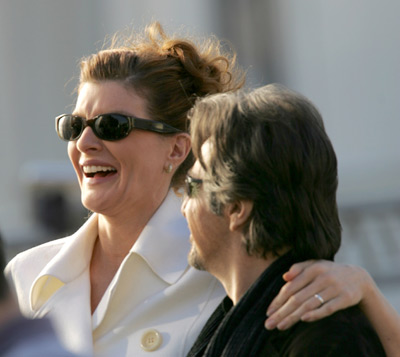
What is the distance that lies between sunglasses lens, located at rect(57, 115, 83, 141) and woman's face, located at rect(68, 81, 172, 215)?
25 mm

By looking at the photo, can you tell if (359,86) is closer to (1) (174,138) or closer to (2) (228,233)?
(1) (174,138)

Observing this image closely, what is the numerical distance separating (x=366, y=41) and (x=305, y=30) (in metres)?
0.95

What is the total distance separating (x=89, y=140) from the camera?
3264 millimetres

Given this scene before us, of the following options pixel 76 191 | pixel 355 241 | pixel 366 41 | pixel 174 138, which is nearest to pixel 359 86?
pixel 366 41

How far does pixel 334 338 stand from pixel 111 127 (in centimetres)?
128

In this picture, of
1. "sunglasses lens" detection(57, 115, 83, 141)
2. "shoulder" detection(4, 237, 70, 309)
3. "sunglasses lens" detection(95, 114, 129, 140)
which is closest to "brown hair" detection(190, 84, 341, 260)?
"sunglasses lens" detection(95, 114, 129, 140)

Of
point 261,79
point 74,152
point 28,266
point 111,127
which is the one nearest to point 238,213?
point 111,127

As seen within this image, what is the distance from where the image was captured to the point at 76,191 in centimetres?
955

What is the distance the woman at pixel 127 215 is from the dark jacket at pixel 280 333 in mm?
530

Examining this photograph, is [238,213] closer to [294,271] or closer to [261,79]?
[294,271]

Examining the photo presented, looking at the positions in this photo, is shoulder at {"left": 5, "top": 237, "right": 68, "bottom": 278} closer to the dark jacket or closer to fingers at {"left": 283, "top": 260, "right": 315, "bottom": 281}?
the dark jacket

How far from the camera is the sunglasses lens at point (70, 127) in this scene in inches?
130

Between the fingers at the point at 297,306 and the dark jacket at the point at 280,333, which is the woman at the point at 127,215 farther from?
the fingers at the point at 297,306

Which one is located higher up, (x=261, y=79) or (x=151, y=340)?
(x=151, y=340)
